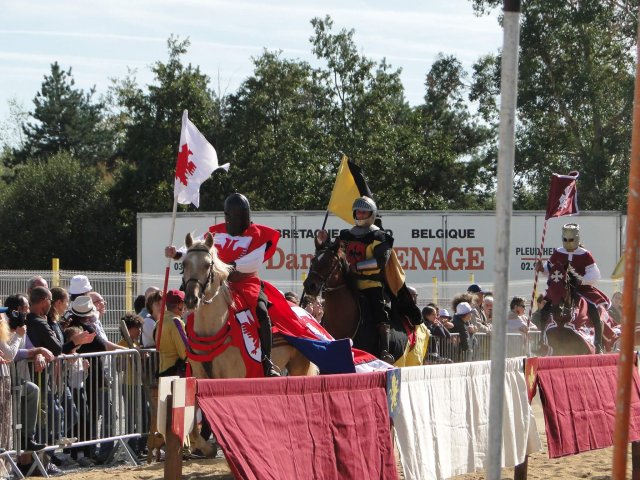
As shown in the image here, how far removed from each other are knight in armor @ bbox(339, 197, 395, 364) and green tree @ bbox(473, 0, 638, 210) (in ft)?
103

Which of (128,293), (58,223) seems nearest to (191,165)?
(128,293)

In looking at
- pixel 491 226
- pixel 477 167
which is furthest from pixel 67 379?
pixel 477 167

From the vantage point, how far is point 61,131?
6506 centimetres

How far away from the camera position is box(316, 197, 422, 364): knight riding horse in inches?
440

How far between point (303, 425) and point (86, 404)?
433 cm

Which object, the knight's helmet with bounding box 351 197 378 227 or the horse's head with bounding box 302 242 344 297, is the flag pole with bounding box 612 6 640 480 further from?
the knight's helmet with bounding box 351 197 378 227

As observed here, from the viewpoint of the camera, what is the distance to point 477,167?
4847 centimetres

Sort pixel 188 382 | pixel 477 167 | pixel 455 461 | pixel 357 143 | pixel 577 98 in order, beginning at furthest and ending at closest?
pixel 477 167 < pixel 357 143 < pixel 577 98 < pixel 455 461 < pixel 188 382

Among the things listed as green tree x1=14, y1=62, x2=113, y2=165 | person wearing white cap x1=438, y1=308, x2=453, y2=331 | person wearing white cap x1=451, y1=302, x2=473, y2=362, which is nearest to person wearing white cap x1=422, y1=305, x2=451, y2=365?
person wearing white cap x1=451, y1=302, x2=473, y2=362

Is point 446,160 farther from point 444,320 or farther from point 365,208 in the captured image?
point 365,208

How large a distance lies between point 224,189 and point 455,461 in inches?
1539

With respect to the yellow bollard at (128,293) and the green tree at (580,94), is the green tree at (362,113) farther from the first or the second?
the yellow bollard at (128,293)

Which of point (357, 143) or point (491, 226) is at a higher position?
point (357, 143)

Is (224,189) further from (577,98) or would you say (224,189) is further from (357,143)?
(577,98)
